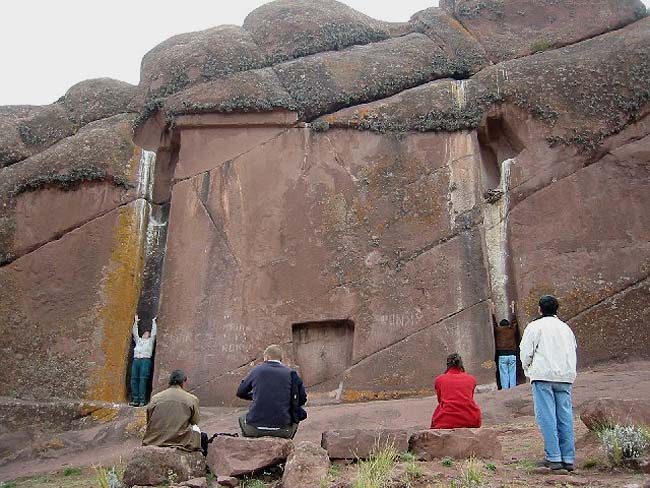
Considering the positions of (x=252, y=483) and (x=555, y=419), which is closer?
(x=252, y=483)

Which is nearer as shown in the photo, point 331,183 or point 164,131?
point 331,183

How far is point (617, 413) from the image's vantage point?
21.1ft

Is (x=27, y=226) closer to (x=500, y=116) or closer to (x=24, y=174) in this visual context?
(x=24, y=174)

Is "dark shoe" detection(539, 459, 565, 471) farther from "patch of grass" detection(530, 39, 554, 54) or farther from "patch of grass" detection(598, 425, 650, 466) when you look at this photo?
"patch of grass" detection(530, 39, 554, 54)

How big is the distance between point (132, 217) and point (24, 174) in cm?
208

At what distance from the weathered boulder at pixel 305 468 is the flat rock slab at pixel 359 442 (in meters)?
0.64

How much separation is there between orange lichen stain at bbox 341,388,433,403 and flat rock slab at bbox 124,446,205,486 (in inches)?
211

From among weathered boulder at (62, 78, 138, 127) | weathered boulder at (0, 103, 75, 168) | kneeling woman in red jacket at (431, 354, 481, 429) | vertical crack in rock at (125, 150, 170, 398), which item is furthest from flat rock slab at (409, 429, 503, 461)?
weathered boulder at (0, 103, 75, 168)

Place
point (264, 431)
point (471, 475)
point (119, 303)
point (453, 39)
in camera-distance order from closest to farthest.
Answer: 1. point (471, 475)
2. point (264, 431)
3. point (119, 303)
4. point (453, 39)

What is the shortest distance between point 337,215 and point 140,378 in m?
4.04

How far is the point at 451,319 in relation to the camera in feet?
37.8

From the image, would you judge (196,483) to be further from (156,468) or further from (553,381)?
(553,381)

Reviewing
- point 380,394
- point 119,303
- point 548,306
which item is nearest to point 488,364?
point 380,394

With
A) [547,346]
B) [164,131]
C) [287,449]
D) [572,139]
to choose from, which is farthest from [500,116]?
[287,449]
